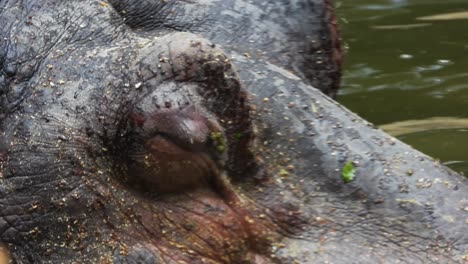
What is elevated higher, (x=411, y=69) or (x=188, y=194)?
(x=188, y=194)

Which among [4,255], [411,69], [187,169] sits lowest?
[411,69]

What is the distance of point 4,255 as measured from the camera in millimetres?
1707

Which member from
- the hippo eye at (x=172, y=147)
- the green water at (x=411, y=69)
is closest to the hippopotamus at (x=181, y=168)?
the hippo eye at (x=172, y=147)

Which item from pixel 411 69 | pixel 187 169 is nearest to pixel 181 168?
pixel 187 169

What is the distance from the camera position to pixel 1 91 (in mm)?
1821

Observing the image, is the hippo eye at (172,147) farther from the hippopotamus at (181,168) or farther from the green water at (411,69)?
the green water at (411,69)

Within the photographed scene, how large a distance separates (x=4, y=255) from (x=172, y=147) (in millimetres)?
306

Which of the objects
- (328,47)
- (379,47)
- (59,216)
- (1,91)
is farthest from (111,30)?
(379,47)

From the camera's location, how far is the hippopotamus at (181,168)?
1.69m

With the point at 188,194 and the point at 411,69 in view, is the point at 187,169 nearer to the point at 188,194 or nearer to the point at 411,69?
the point at 188,194

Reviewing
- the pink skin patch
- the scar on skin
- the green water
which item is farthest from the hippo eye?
the green water

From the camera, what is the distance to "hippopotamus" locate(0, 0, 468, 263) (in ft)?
5.55

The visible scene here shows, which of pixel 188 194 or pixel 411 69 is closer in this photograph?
pixel 188 194

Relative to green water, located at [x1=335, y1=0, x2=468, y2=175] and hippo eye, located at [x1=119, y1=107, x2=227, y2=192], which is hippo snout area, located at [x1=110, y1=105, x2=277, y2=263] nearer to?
hippo eye, located at [x1=119, y1=107, x2=227, y2=192]
